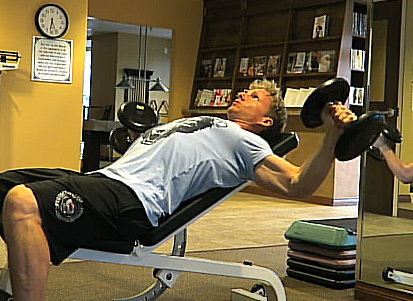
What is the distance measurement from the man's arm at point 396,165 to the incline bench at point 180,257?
0.55 m

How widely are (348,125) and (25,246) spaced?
94cm

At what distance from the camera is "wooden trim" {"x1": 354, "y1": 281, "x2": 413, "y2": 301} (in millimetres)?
2818

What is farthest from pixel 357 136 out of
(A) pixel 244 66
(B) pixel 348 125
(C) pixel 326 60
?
(A) pixel 244 66

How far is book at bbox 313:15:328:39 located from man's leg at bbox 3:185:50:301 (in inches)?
221

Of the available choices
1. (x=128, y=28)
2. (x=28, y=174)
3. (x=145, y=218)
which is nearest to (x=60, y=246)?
(x=145, y=218)

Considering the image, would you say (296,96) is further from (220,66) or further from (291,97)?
(220,66)

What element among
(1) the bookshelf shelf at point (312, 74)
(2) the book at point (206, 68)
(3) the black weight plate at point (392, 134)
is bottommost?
(3) the black weight plate at point (392, 134)

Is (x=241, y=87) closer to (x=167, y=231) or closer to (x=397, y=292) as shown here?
(x=397, y=292)

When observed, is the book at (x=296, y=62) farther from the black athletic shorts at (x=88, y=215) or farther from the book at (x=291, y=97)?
the black athletic shorts at (x=88, y=215)

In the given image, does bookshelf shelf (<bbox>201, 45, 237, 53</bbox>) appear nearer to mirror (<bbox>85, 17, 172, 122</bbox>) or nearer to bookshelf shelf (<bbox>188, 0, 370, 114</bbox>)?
bookshelf shelf (<bbox>188, 0, 370, 114</bbox>)

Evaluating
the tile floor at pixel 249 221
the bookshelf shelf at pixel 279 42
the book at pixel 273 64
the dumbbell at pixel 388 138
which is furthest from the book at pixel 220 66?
the dumbbell at pixel 388 138

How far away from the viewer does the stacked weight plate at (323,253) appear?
3203 mm

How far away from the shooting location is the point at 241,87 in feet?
26.1

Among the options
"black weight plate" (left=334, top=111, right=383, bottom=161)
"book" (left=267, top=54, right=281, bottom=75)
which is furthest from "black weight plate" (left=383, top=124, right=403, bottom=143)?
"book" (left=267, top=54, right=281, bottom=75)
